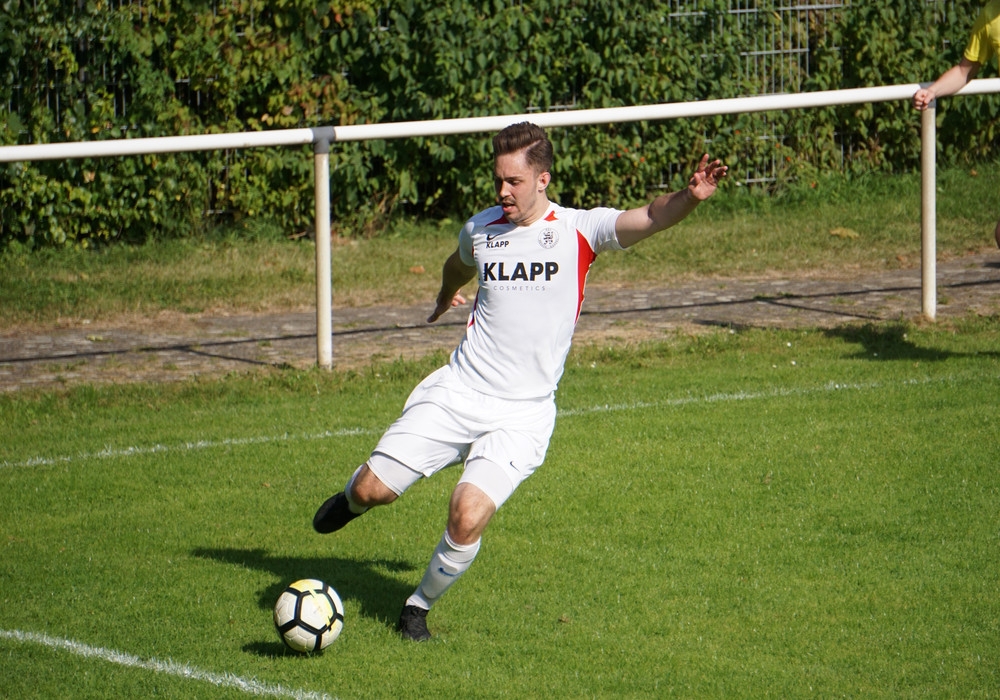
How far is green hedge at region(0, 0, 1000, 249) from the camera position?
41.2 ft

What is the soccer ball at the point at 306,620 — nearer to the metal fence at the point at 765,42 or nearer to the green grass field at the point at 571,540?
the green grass field at the point at 571,540

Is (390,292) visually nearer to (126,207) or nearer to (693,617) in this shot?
(126,207)

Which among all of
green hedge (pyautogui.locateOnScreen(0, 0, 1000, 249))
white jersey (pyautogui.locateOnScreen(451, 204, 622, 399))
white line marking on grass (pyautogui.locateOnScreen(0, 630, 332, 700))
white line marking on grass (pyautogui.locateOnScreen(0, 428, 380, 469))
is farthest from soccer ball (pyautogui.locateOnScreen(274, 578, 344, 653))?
green hedge (pyautogui.locateOnScreen(0, 0, 1000, 249))

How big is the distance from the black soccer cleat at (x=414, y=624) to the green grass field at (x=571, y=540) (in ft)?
0.19

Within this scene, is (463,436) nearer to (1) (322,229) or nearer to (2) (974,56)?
(1) (322,229)

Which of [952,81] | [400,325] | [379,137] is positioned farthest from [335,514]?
[952,81]

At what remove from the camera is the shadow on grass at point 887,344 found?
29.9 feet

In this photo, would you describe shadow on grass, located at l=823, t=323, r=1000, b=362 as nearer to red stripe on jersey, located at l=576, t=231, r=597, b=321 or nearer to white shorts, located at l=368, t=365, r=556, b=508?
red stripe on jersey, located at l=576, t=231, r=597, b=321

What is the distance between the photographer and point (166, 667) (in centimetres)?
488

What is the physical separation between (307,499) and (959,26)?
36.8ft

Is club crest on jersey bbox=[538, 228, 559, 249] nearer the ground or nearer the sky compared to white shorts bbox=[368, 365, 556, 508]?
nearer the sky

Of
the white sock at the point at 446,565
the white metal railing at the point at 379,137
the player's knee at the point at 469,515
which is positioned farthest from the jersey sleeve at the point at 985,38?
the white sock at the point at 446,565

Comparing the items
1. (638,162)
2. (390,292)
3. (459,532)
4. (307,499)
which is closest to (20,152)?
(307,499)

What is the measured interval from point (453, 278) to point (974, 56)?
503cm
